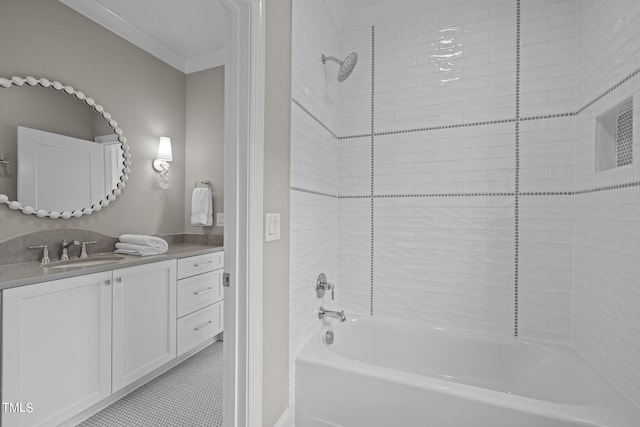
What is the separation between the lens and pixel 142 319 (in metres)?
1.94

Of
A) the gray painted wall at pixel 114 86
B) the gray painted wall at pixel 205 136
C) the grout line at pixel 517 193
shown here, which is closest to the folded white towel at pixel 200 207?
the gray painted wall at pixel 205 136

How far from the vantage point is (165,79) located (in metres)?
2.88

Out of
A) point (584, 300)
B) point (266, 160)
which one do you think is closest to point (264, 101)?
point (266, 160)

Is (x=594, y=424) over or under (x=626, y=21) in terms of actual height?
under

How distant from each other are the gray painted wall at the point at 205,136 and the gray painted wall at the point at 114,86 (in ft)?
0.24

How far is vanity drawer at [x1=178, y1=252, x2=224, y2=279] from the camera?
2.25 m

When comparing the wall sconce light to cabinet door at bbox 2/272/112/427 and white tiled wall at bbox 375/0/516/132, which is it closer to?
cabinet door at bbox 2/272/112/427

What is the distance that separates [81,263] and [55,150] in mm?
826

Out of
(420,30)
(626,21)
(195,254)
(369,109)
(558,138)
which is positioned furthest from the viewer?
(195,254)

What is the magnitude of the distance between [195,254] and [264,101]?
160 cm

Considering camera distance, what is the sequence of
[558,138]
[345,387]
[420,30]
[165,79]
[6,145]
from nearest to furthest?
[345,387], [558,138], [6,145], [420,30], [165,79]

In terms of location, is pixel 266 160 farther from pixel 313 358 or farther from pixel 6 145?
pixel 6 145

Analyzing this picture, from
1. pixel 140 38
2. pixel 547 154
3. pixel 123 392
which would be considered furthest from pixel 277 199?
pixel 140 38

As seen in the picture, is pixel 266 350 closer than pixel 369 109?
Yes
